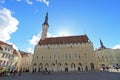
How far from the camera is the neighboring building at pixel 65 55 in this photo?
1571 inches

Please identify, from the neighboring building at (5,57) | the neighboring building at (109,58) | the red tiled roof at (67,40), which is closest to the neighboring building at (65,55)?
the red tiled roof at (67,40)

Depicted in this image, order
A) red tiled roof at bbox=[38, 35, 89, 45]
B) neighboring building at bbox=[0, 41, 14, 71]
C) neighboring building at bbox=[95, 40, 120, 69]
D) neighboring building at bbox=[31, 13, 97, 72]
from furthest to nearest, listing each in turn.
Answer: neighboring building at bbox=[95, 40, 120, 69] < red tiled roof at bbox=[38, 35, 89, 45] < neighboring building at bbox=[31, 13, 97, 72] < neighboring building at bbox=[0, 41, 14, 71]

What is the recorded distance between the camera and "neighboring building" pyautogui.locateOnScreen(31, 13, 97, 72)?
39.9 m

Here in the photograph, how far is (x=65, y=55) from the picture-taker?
42.8 m

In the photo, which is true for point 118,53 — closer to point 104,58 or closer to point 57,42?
point 104,58

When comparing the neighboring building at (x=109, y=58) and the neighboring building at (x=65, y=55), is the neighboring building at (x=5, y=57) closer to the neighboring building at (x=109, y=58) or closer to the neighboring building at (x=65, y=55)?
the neighboring building at (x=65, y=55)

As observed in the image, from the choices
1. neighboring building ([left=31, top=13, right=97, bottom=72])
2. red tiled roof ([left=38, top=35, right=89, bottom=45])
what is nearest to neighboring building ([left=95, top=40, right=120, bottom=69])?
red tiled roof ([left=38, top=35, right=89, bottom=45])

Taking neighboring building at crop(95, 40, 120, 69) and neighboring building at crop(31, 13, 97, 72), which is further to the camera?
neighboring building at crop(95, 40, 120, 69)

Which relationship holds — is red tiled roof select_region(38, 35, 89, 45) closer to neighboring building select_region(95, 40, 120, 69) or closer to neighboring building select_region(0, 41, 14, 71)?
neighboring building select_region(0, 41, 14, 71)

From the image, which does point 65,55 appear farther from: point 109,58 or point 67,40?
point 109,58

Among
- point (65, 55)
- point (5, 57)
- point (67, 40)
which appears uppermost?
→ point (67, 40)

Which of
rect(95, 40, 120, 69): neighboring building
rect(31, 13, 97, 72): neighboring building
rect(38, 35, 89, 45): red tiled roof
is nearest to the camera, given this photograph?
rect(31, 13, 97, 72): neighboring building

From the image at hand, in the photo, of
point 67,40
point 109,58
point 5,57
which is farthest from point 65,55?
point 109,58

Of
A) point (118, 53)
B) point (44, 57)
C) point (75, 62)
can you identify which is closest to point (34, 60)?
point (44, 57)
